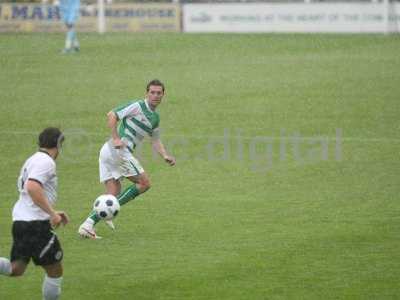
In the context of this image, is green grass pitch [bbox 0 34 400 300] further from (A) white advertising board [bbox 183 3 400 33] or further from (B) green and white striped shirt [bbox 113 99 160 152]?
(B) green and white striped shirt [bbox 113 99 160 152]

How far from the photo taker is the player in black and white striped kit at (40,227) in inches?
416

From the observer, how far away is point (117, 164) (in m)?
15.2

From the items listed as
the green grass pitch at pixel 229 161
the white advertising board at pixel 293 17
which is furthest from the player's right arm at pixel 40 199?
the white advertising board at pixel 293 17

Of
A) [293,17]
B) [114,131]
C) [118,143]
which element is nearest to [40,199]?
[118,143]

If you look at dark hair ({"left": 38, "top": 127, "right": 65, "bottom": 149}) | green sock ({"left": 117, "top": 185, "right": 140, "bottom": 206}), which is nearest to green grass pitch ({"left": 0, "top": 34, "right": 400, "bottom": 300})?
green sock ({"left": 117, "top": 185, "right": 140, "bottom": 206})

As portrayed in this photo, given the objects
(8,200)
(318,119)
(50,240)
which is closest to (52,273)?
(50,240)

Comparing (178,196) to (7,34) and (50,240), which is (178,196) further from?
(7,34)

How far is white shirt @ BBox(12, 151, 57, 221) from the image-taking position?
1052cm

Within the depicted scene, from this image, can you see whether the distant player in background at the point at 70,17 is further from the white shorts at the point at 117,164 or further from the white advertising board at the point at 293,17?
the white shorts at the point at 117,164

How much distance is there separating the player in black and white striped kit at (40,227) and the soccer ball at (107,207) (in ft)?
10.3

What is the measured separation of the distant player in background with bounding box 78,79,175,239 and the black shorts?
169 inches

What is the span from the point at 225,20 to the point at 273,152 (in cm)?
2101

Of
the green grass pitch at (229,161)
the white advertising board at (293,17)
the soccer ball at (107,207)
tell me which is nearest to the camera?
the green grass pitch at (229,161)

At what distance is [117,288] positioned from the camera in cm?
1221
